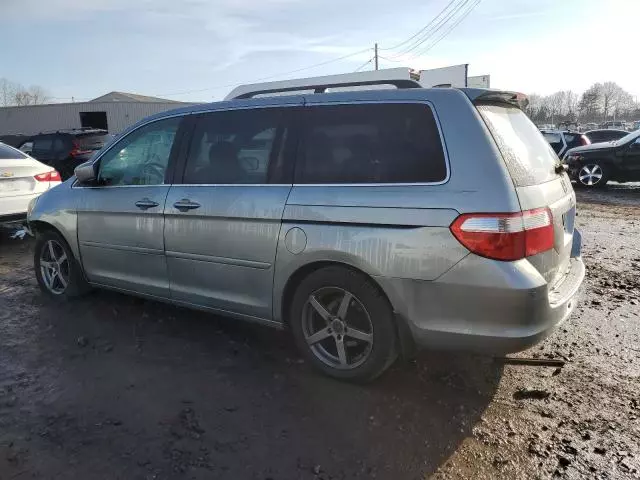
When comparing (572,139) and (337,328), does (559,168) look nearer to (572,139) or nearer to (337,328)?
(337,328)

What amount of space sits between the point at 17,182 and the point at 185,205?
494cm

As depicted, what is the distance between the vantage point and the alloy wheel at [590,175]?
1420 centimetres

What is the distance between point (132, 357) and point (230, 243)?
1.15m

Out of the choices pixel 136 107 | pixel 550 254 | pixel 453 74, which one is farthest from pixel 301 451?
pixel 136 107

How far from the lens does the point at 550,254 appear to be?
2994 mm

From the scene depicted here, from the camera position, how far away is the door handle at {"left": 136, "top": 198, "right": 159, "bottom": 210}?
4125 millimetres

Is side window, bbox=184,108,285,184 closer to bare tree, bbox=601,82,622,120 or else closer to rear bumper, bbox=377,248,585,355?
rear bumper, bbox=377,248,585,355

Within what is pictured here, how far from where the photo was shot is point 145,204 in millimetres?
4168

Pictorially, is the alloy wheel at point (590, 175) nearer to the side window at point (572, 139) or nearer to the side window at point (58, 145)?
the side window at point (572, 139)

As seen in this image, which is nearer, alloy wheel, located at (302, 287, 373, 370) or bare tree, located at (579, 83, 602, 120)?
alloy wheel, located at (302, 287, 373, 370)

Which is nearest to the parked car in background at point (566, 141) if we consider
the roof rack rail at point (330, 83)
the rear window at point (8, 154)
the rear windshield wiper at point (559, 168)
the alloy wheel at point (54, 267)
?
the roof rack rail at point (330, 83)

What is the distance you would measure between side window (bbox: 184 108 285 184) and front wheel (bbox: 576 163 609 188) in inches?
515

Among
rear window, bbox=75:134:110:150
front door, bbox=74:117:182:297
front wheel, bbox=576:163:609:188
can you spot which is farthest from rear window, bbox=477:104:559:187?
rear window, bbox=75:134:110:150

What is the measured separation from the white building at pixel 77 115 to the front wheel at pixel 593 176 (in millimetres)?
33106
